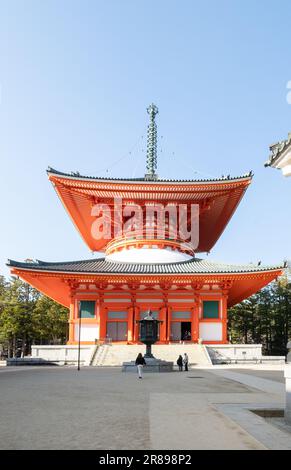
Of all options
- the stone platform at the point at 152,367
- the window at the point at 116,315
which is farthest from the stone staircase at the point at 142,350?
the stone platform at the point at 152,367

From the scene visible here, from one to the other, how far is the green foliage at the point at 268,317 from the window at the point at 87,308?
1212 inches

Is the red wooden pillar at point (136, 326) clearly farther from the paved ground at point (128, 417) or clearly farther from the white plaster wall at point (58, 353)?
the paved ground at point (128, 417)

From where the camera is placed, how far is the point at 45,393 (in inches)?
511

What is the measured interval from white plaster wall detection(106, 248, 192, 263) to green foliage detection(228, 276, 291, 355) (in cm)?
2460

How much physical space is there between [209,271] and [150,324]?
30.7 feet

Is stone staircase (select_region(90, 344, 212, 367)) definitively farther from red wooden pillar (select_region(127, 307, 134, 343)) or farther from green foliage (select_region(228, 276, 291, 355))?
green foliage (select_region(228, 276, 291, 355))

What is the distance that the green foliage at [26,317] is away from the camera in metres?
52.8

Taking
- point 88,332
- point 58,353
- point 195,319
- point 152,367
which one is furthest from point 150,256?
point 152,367

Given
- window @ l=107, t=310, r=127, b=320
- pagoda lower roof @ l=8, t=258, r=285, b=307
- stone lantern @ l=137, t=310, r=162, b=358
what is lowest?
stone lantern @ l=137, t=310, r=162, b=358

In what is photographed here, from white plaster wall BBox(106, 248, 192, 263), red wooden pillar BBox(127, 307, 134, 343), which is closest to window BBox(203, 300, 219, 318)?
white plaster wall BBox(106, 248, 192, 263)

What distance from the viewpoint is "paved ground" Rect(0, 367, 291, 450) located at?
21.1ft

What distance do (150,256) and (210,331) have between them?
8049 millimetres
